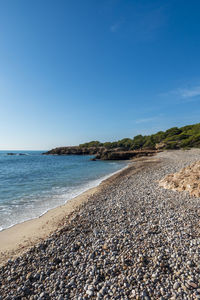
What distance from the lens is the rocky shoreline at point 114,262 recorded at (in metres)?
3.47

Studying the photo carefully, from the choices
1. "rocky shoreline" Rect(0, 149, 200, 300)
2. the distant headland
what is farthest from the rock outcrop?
the distant headland

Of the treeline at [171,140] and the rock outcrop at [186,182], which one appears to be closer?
the rock outcrop at [186,182]

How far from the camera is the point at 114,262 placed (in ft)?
14.0

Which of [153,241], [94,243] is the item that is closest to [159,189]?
[153,241]

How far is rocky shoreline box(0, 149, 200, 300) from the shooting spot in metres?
3.47

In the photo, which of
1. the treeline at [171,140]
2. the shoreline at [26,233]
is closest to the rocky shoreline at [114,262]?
the shoreline at [26,233]

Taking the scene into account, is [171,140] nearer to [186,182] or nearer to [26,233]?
[186,182]

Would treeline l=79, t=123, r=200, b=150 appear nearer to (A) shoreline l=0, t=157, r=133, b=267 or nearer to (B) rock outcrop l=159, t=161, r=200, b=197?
(B) rock outcrop l=159, t=161, r=200, b=197

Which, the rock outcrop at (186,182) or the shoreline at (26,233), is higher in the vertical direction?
the rock outcrop at (186,182)

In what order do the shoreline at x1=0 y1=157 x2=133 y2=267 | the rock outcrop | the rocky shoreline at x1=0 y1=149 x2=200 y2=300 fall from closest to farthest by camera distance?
1. the rocky shoreline at x1=0 y1=149 x2=200 y2=300
2. the shoreline at x1=0 y1=157 x2=133 y2=267
3. the rock outcrop

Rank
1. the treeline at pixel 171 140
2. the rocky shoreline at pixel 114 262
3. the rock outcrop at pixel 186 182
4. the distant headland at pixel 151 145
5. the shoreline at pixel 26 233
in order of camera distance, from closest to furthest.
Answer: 1. the rocky shoreline at pixel 114 262
2. the shoreline at pixel 26 233
3. the rock outcrop at pixel 186 182
4. the distant headland at pixel 151 145
5. the treeline at pixel 171 140

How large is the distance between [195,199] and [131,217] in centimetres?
438

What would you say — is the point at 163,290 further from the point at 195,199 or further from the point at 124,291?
the point at 195,199

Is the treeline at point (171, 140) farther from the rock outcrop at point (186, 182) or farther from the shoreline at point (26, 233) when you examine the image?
the shoreline at point (26, 233)
